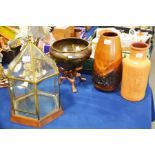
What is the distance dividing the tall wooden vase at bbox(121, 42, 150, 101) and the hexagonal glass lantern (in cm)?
36

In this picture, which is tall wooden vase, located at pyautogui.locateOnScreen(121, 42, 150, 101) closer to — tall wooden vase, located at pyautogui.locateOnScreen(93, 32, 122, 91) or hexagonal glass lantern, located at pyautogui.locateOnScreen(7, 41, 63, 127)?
tall wooden vase, located at pyautogui.locateOnScreen(93, 32, 122, 91)

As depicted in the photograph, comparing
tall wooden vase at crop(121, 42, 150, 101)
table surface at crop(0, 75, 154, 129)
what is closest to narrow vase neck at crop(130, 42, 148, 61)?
tall wooden vase at crop(121, 42, 150, 101)

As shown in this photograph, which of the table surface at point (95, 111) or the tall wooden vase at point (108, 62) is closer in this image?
the table surface at point (95, 111)

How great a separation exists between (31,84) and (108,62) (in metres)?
0.41

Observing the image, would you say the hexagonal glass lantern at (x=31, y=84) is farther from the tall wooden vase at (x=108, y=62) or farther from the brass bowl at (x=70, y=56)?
the tall wooden vase at (x=108, y=62)

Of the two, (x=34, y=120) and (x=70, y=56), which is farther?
(x=70, y=56)

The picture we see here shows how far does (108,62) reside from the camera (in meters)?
1.31

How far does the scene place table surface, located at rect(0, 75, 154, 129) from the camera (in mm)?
1174

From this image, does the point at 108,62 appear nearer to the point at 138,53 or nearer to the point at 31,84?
the point at 138,53

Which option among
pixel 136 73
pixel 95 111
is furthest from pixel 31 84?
pixel 136 73

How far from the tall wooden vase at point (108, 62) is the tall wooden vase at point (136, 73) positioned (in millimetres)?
51

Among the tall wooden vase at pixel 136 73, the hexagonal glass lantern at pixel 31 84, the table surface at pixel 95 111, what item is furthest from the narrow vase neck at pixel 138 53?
the hexagonal glass lantern at pixel 31 84

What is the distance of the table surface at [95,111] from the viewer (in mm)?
1174

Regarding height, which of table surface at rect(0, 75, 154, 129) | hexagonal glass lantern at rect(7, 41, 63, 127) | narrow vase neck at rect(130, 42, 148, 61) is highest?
narrow vase neck at rect(130, 42, 148, 61)
